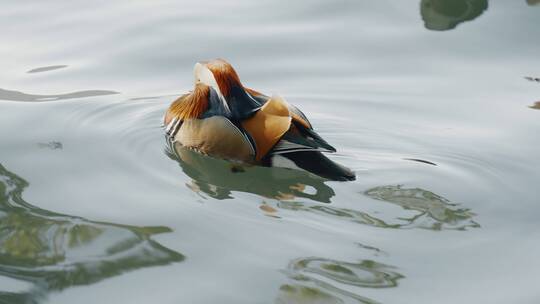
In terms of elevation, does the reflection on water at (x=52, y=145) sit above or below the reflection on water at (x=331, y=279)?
above

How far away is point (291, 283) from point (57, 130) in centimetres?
284

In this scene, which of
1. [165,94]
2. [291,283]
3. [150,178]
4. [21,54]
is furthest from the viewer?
[21,54]

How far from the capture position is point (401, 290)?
4371 mm

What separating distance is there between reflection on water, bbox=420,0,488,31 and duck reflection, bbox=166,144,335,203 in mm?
3582

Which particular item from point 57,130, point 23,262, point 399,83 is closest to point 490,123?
point 399,83

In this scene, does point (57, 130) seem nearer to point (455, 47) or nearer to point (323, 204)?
point (323, 204)

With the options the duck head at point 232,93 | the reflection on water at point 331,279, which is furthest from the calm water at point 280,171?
the duck head at point 232,93

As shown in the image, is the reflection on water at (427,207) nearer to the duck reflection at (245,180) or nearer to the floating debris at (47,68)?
the duck reflection at (245,180)

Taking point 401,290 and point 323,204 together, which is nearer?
point 401,290

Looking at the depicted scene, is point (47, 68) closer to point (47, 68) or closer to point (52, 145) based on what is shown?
point (47, 68)

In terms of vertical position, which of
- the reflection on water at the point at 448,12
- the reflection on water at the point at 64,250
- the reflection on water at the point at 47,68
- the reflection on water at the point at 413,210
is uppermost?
the reflection on water at the point at 448,12

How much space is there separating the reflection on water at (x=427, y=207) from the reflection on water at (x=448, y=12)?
12.3 feet

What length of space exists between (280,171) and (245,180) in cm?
25

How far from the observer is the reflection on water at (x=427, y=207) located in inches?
203
